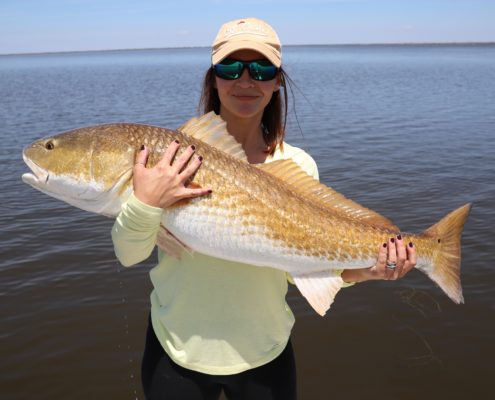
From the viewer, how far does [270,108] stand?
392 centimetres

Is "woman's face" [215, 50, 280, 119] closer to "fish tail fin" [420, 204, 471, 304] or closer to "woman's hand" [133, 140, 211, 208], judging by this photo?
"woman's hand" [133, 140, 211, 208]

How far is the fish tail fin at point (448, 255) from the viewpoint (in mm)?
3609

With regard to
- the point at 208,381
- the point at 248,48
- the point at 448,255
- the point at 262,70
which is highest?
the point at 248,48

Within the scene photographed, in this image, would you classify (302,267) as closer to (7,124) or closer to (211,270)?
(211,270)

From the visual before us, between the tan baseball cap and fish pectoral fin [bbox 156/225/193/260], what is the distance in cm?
123

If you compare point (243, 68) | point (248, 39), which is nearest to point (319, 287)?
point (243, 68)

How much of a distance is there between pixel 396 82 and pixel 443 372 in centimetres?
4165

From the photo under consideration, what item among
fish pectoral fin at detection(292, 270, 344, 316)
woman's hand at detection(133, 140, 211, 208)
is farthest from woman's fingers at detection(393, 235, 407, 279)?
woman's hand at detection(133, 140, 211, 208)

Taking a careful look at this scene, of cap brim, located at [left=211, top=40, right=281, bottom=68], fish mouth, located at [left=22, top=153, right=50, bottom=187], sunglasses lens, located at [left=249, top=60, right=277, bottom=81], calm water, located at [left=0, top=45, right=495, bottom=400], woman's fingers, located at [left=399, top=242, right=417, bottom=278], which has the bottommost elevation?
calm water, located at [left=0, top=45, right=495, bottom=400]

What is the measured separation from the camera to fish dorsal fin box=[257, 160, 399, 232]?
3.38m

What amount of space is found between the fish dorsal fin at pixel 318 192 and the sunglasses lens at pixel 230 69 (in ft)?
2.13

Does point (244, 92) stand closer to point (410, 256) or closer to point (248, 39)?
point (248, 39)

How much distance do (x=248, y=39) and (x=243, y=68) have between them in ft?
0.64

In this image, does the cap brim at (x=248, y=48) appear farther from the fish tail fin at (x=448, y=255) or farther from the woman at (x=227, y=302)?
the fish tail fin at (x=448, y=255)
